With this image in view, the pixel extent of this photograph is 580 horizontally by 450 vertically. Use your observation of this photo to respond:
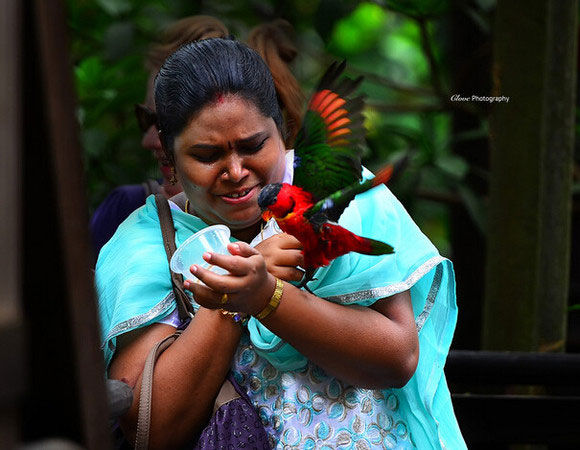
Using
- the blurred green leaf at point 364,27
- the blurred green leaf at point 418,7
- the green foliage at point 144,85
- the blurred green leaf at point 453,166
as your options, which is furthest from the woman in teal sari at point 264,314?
the blurred green leaf at point 364,27

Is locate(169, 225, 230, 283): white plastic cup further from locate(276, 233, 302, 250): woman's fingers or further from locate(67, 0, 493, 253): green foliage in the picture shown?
locate(67, 0, 493, 253): green foliage

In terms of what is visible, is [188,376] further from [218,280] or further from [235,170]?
[235,170]

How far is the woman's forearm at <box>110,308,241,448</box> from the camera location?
1592 mm

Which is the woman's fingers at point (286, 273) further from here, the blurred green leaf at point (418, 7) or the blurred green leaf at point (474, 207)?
the blurred green leaf at point (474, 207)

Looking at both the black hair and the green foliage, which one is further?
the green foliage

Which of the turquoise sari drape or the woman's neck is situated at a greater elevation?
the woman's neck

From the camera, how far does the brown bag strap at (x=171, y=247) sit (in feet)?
5.55

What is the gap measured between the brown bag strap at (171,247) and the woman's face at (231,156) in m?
0.11

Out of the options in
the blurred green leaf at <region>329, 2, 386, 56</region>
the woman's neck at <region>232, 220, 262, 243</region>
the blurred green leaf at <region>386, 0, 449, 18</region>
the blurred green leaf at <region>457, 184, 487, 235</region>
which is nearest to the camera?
the woman's neck at <region>232, 220, 262, 243</region>

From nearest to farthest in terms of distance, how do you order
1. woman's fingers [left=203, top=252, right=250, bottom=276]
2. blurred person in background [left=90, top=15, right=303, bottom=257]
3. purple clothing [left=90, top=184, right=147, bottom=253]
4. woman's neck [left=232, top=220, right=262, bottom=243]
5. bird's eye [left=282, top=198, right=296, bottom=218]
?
woman's fingers [left=203, top=252, right=250, bottom=276] < bird's eye [left=282, top=198, right=296, bottom=218] < woman's neck [left=232, top=220, right=262, bottom=243] < blurred person in background [left=90, top=15, right=303, bottom=257] < purple clothing [left=90, top=184, right=147, bottom=253]

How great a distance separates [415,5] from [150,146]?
119cm

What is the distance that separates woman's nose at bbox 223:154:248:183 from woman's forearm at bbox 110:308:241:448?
24cm

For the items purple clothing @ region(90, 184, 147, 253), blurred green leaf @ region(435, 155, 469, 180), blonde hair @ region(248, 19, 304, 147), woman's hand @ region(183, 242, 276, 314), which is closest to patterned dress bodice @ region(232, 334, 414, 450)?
woman's hand @ region(183, 242, 276, 314)

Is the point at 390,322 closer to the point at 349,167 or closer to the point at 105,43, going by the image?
the point at 349,167
